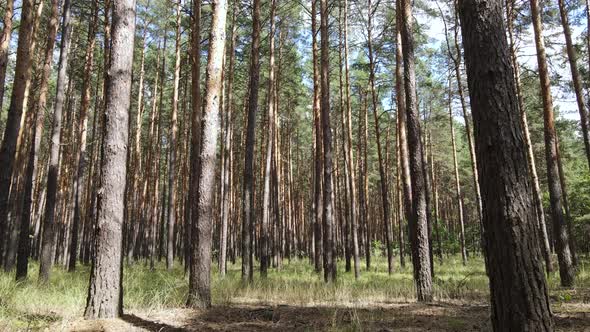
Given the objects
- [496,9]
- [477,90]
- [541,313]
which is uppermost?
[496,9]

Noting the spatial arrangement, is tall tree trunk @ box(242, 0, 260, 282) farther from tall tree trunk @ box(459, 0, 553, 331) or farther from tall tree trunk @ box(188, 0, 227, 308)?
tall tree trunk @ box(459, 0, 553, 331)

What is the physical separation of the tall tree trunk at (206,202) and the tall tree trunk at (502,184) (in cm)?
428

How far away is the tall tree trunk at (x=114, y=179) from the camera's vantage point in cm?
461

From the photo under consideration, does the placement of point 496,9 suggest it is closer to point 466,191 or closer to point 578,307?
point 578,307

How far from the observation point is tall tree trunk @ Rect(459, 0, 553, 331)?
2570 mm

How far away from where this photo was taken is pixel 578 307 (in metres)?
6.13

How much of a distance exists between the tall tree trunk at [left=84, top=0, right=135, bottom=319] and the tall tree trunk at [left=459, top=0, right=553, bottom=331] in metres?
4.24

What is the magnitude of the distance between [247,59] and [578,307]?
15.9 meters

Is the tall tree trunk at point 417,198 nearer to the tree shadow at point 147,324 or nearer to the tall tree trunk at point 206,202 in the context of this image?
the tall tree trunk at point 206,202

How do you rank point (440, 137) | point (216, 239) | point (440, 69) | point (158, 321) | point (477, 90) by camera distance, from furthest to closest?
1. point (216, 239)
2. point (440, 137)
3. point (440, 69)
4. point (158, 321)
5. point (477, 90)

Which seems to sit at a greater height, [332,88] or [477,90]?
[332,88]

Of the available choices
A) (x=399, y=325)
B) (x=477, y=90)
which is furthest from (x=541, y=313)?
(x=399, y=325)

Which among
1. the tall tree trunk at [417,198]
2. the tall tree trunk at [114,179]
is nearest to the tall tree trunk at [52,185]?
the tall tree trunk at [114,179]

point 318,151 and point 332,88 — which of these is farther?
point 332,88
